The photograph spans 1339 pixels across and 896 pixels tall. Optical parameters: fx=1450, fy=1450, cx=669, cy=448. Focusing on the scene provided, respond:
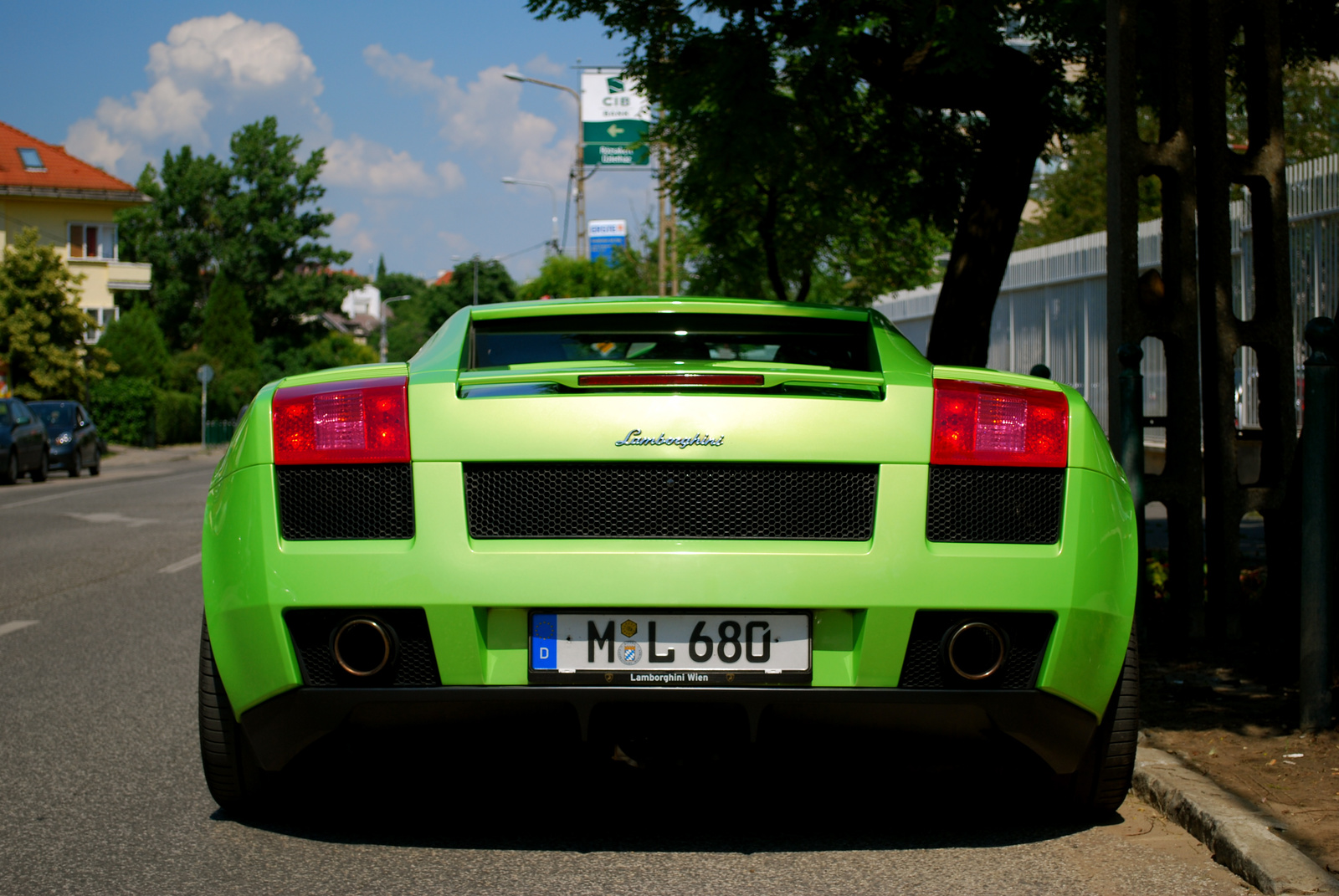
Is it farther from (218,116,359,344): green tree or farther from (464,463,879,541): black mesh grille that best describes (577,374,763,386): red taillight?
(218,116,359,344): green tree

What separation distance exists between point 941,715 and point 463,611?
1.08 metres

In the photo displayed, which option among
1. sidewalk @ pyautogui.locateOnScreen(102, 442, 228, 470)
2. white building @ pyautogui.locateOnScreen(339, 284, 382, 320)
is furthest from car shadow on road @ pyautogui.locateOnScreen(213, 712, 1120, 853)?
white building @ pyautogui.locateOnScreen(339, 284, 382, 320)

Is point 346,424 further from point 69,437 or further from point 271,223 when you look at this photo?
point 271,223

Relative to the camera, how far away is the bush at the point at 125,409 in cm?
4562

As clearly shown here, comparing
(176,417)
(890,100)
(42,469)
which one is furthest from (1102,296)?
(176,417)

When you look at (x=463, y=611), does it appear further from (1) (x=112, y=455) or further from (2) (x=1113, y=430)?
(1) (x=112, y=455)

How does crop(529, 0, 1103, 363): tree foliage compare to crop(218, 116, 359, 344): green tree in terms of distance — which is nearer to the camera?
crop(529, 0, 1103, 363): tree foliage

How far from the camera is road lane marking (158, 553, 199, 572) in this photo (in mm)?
11148

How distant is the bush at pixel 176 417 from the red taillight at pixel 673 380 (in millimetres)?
46857

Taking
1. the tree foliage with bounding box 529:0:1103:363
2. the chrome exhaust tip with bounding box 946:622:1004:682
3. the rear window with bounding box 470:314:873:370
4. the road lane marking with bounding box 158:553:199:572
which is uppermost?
the tree foliage with bounding box 529:0:1103:363

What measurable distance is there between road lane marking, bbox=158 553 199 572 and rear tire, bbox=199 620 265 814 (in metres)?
7.75

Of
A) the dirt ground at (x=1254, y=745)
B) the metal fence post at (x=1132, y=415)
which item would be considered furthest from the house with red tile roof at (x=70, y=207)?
the dirt ground at (x=1254, y=745)

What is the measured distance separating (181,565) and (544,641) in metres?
9.10

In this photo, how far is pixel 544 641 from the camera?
320 centimetres
